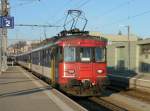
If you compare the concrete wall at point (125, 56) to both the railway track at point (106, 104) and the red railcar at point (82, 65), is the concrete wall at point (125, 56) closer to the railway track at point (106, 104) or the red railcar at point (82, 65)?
the railway track at point (106, 104)

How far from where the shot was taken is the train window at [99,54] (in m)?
20.6

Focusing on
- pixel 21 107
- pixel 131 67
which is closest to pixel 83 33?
pixel 21 107

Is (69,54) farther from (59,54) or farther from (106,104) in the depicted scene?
(106,104)

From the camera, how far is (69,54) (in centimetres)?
2038

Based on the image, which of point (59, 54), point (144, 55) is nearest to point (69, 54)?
point (59, 54)

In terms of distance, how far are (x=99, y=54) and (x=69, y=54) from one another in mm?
1417

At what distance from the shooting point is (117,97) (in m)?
22.5

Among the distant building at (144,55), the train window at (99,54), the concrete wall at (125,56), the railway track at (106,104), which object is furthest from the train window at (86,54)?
the concrete wall at (125,56)

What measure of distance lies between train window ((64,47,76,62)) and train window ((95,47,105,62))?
104 cm

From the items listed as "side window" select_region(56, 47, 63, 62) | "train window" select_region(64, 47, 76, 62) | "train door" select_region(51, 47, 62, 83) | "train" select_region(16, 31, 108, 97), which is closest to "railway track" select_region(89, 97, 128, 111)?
"train" select_region(16, 31, 108, 97)

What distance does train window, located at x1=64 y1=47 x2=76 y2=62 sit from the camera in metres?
20.2

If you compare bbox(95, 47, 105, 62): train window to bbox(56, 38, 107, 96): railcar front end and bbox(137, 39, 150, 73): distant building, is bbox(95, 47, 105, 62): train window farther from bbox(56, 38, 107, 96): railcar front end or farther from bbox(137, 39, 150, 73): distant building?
bbox(137, 39, 150, 73): distant building

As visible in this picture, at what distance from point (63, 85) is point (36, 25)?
99.3 ft

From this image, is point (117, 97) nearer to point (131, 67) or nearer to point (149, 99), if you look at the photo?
point (149, 99)
